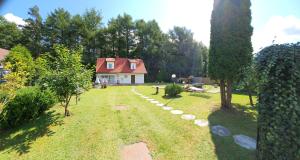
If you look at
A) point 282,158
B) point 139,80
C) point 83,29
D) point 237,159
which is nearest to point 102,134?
point 237,159

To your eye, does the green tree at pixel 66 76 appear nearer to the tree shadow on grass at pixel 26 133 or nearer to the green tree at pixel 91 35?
the tree shadow on grass at pixel 26 133

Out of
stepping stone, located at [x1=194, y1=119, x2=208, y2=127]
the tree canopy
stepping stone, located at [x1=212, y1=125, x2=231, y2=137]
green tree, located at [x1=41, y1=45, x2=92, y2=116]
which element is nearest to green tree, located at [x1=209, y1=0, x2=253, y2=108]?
stepping stone, located at [x1=194, y1=119, x2=208, y2=127]

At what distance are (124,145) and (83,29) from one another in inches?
1327

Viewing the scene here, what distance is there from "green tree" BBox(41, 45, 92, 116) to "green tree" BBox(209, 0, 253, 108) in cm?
561

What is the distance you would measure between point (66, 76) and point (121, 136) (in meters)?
3.14

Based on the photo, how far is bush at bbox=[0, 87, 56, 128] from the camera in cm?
559

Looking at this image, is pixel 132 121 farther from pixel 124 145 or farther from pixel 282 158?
pixel 282 158

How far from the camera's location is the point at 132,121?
243 inches

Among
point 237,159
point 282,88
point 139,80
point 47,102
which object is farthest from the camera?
point 139,80

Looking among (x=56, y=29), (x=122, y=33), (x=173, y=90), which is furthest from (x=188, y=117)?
(x=56, y=29)

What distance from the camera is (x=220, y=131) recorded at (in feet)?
17.1

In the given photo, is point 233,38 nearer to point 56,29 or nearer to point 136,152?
point 136,152

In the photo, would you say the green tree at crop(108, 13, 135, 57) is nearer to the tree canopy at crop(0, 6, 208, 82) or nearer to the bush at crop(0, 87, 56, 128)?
the tree canopy at crop(0, 6, 208, 82)

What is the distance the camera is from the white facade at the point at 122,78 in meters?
27.8
